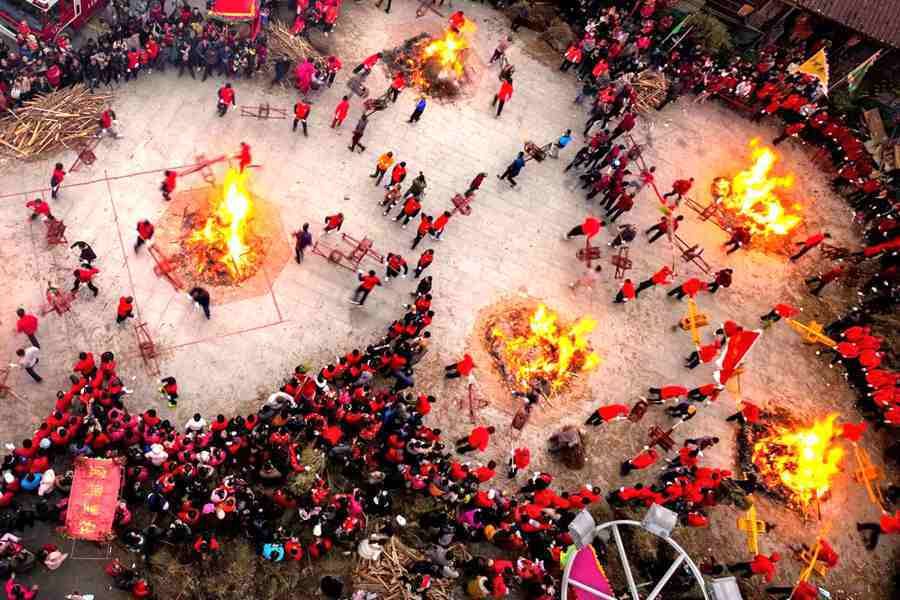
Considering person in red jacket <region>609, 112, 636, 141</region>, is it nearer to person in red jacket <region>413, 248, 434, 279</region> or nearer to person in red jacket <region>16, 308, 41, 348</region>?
person in red jacket <region>413, 248, 434, 279</region>

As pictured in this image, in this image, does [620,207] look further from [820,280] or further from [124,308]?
[124,308]

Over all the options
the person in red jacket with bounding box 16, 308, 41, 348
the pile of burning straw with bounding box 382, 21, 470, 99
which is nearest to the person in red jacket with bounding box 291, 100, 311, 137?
the pile of burning straw with bounding box 382, 21, 470, 99

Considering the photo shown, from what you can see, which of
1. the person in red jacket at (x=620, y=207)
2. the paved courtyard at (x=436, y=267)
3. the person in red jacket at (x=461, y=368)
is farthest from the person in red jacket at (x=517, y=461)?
the person in red jacket at (x=620, y=207)

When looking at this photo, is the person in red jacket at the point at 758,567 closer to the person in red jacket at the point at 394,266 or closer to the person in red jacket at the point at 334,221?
the person in red jacket at the point at 394,266

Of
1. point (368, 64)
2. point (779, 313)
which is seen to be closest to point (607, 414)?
point (779, 313)

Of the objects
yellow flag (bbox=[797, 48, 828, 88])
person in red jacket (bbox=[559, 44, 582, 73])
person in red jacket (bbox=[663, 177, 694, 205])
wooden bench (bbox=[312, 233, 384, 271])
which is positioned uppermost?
yellow flag (bbox=[797, 48, 828, 88])

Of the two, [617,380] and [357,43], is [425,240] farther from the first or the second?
[357,43]
